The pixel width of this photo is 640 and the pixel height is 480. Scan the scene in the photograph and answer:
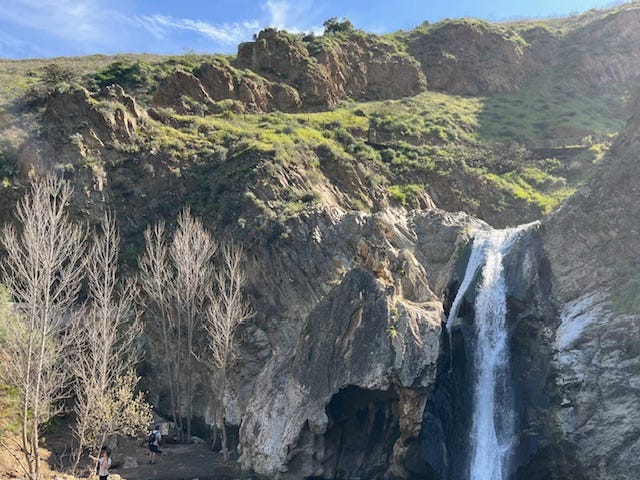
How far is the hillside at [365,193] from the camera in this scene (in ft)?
77.3

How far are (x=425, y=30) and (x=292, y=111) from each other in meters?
37.5

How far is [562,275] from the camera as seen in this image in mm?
25969

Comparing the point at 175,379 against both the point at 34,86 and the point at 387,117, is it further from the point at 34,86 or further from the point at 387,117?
the point at 387,117

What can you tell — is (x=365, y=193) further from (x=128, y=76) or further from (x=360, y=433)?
(x=128, y=76)

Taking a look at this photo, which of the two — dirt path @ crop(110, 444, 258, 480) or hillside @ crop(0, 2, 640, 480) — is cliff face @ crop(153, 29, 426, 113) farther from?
dirt path @ crop(110, 444, 258, 480)

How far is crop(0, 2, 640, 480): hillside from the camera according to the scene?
928 inches

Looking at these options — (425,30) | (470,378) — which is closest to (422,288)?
(470,378)

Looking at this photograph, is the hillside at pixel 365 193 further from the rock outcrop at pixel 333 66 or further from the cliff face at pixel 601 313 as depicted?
the rock outcrop at pixel 333 66

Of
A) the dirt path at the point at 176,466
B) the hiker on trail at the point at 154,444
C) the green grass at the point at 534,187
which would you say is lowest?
the dirt path at the point at 176,466

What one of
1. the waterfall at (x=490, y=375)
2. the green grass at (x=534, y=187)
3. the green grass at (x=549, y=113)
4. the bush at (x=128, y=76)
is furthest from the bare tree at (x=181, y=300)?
the green grass at (x=549, y=113)

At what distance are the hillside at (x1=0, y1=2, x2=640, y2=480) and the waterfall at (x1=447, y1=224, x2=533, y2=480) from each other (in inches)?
31.7

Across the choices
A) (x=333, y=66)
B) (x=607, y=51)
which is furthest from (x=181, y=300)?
(x=607, y=51)

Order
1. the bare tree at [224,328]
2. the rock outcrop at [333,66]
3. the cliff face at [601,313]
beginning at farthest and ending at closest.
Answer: the rock outcrop at [333,66] → the bare tree at [224,328] → the cliff face at [601,313]

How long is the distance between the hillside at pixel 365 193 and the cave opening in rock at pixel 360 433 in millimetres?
101
